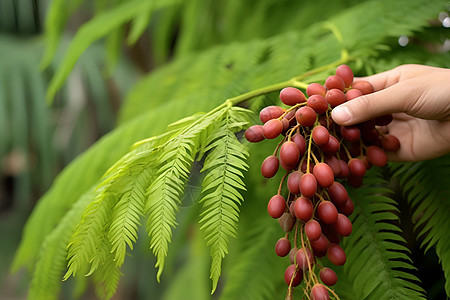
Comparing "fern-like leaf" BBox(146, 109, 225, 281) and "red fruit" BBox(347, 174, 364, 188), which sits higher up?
"fern-like leaf" BBox(146, 109, 225, 281)

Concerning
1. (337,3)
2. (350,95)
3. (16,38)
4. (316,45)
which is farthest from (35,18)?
(350,95)

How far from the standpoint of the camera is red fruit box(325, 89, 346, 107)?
445 millimetres

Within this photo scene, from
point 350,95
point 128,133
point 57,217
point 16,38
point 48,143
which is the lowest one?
point 48,143

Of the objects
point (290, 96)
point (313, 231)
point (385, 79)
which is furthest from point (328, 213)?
point (385, 79)

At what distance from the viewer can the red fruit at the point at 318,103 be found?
0.42 meters

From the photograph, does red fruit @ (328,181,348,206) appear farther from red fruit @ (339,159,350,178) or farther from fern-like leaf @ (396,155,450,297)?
Result: fern-like leaf @ (396,155,450,297)

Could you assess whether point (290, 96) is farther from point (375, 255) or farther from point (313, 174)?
point (375, 255)

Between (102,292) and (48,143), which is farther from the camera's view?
(48,143)

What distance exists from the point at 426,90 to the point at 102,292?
449 millimetres

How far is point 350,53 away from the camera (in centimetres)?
67

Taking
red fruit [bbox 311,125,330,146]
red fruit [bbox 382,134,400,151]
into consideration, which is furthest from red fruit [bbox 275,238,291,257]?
red fruit [bbox 382,134,400,151]

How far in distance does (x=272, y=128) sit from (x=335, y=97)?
3.6 inches

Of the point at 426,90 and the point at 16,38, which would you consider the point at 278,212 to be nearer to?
the point at 426,90

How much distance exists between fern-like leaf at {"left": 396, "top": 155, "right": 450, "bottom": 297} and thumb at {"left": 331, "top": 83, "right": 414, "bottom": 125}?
0.43ft
